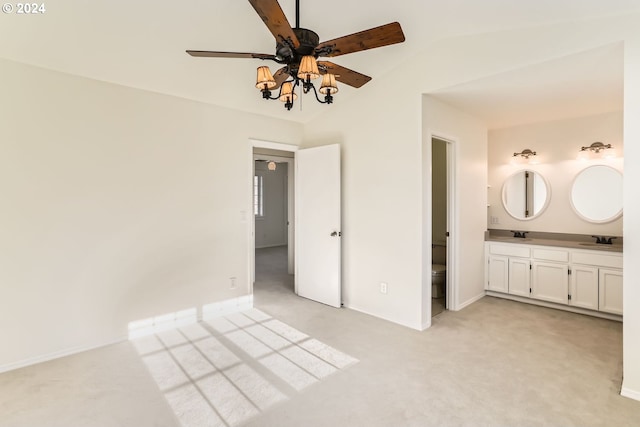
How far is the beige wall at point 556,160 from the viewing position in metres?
3.95

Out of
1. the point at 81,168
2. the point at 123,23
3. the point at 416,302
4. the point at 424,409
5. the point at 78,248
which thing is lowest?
the point at 424,409

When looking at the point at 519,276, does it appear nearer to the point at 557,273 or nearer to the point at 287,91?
the point at 557,273

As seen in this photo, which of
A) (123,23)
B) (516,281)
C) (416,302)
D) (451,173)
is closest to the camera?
(123,23)

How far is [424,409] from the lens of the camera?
2109 mm

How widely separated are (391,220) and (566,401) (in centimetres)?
205

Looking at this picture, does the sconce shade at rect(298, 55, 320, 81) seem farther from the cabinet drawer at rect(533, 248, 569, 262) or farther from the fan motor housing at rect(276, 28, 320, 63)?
the cabinet drawer at rect(533, 248, 569, 262)

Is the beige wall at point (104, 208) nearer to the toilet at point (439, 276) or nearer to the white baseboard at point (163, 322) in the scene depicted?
the white baseboard at point (163, 322)

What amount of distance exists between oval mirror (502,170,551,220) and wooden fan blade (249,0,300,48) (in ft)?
13.4

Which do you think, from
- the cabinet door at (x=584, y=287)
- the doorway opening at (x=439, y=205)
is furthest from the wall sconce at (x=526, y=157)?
the cabinet door at (x=584, y=287)

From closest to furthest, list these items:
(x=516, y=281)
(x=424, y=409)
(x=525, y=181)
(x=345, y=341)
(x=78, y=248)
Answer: (x=424, y=409) → (x=78, y=248) → (x=345, y=341) → (x=516, y=281) → (x=525, y=181)

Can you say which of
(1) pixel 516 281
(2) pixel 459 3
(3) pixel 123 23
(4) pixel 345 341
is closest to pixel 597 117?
(1) pixel 516 281

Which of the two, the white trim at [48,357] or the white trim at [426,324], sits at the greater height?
the white trim at [426,324]

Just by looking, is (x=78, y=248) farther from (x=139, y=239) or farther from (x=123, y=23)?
(x=123, y=23)

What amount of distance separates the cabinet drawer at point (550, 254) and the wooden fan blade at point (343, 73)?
320 centimetres
